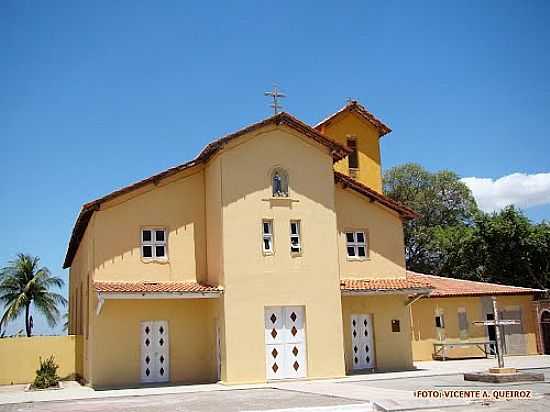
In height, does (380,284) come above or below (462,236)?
below

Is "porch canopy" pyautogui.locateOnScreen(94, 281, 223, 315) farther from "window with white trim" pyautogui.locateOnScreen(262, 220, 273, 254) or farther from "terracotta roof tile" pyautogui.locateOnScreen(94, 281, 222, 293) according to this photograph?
"window with white trim" pyautogui.locateOnScreen(262, 220, 273, 254)

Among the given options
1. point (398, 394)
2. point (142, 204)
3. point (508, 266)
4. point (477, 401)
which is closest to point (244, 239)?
point (142, 204)

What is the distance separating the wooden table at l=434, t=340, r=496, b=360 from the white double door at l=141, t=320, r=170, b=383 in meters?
13.8

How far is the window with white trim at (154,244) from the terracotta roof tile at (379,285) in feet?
21.9

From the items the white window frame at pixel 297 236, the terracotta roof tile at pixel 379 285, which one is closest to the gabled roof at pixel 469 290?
the terracotta roof tile at pixel 379 285

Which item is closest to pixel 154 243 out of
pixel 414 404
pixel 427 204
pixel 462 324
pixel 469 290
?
pixel 414 404

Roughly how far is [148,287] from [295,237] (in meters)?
5.40

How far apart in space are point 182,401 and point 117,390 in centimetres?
492

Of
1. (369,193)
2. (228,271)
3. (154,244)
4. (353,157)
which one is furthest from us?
(353,157)

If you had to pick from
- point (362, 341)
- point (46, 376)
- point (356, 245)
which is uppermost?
Answer: point (356, 245)

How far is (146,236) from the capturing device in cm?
2388

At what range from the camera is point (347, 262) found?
26.1 meters

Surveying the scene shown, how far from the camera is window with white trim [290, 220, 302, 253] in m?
23.3

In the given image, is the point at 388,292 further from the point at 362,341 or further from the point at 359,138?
the point at 359,138
